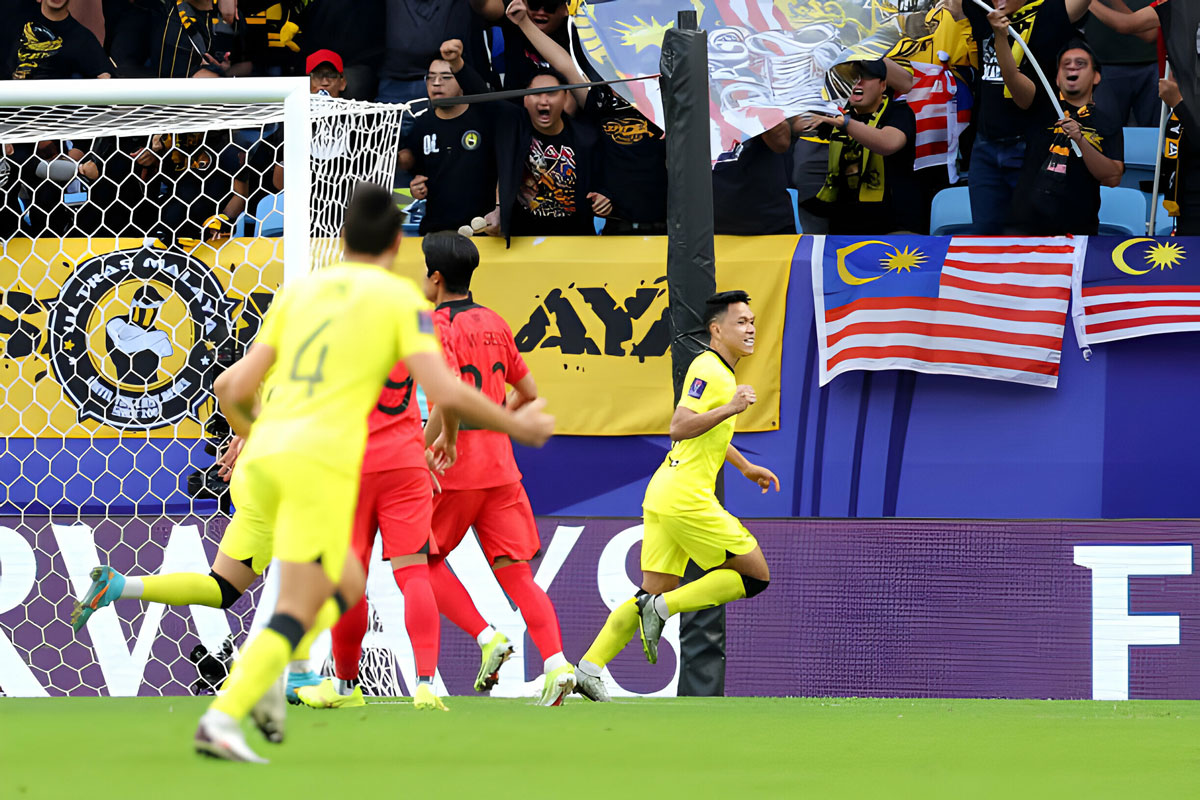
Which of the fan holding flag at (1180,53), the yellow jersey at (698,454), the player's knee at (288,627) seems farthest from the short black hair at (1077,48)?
the player's knee at (288,627)

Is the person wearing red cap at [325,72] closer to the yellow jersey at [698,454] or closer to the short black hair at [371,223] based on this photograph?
the yellow jersey at [698,454]

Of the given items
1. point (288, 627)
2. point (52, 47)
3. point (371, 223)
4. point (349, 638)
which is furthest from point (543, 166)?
point (288, 627)

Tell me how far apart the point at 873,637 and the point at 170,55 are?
22.4 feet

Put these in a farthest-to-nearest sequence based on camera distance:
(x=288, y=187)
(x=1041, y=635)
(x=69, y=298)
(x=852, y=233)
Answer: (x=852, y=233) → (x=69, y=298) → (x=1041, y=635) → (x=288, y=187)

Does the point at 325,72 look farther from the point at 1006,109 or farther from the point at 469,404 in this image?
the point at 469,404

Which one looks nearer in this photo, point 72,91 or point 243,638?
point 72,91

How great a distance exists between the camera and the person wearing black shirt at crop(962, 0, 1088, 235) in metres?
10.5

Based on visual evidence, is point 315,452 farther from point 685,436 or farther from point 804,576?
point 804,576

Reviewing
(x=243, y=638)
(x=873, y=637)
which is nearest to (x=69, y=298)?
(x=243, y=638)

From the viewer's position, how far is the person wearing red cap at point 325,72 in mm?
10805

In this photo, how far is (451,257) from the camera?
657 cm

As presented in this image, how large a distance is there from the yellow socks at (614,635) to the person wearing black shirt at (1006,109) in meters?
4.67

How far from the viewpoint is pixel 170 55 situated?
11242mm

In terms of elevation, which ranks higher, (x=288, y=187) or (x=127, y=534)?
(x=288, y=187)
